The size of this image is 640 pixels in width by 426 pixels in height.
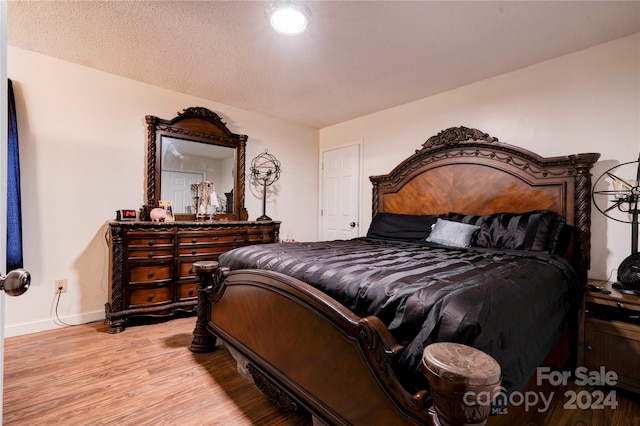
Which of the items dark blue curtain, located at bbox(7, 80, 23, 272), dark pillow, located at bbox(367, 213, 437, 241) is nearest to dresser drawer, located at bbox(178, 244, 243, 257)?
dark blue curtain, located at bbox(7, 80, 23, 272)

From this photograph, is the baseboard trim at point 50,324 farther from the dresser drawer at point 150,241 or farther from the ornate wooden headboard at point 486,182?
the ornate wooden headboard at point 486,182

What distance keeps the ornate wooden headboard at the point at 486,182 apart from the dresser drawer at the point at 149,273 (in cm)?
251

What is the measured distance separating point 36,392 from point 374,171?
3.71 meters

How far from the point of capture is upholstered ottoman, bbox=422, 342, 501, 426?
68 cm

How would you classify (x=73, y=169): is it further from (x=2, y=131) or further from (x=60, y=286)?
(x=2, y=131)

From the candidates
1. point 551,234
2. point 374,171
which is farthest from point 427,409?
point 374,171

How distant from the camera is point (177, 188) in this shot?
3363mm

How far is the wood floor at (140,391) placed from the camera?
1.50 m

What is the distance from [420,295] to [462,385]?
0.41 meters

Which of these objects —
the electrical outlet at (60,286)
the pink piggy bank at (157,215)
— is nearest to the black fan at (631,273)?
the pink piggy bank at (157,215)

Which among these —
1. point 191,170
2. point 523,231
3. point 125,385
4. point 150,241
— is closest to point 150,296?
point 150,241

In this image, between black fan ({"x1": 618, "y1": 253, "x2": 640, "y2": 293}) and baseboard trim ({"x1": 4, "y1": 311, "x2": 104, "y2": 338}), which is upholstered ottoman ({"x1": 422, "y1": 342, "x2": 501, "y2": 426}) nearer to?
black fan ({"x1": 618, "y1": 253, "x2": 640, "y2": 293})

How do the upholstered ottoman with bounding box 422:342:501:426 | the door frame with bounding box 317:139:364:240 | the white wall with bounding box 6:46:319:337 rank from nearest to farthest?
the upholstered ottoman with bounding box 422:342:501:426 → the white wall with bounding box 6:46:319:337 → the door frame with bounding box 317:139:364:240

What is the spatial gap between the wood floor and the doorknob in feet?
3.79
